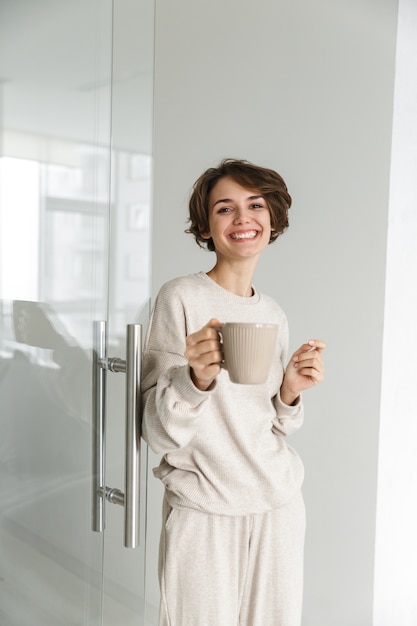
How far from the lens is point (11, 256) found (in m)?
0.92

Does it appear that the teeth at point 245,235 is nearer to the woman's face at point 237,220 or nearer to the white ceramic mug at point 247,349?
the woman's face at point 237,220

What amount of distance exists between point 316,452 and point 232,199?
115cm

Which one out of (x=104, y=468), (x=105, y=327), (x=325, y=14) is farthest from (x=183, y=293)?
(x=325, y=14)

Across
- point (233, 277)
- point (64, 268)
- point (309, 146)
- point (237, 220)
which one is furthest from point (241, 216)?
point (309, 146)

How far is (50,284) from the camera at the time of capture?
0.98 meters

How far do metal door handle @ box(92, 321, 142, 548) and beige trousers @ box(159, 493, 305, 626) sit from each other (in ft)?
0.52

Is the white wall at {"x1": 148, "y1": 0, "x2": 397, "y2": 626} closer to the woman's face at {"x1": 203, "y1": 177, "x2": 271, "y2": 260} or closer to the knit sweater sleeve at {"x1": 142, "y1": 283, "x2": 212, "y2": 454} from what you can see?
the woman's face at {"x1": 203, "y1": 177, "x2": 271, "y2": 260}

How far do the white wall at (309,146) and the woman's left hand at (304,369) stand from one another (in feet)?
2.73

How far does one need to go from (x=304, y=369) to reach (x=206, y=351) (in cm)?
34

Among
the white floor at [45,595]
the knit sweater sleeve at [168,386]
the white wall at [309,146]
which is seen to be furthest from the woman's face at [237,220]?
the white wall at [309,146]

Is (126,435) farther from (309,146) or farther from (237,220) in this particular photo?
(309,146)

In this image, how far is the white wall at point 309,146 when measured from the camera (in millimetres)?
2000

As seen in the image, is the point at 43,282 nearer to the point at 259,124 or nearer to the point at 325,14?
the point at 259,124

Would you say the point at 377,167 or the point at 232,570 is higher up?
the point at 377,167
